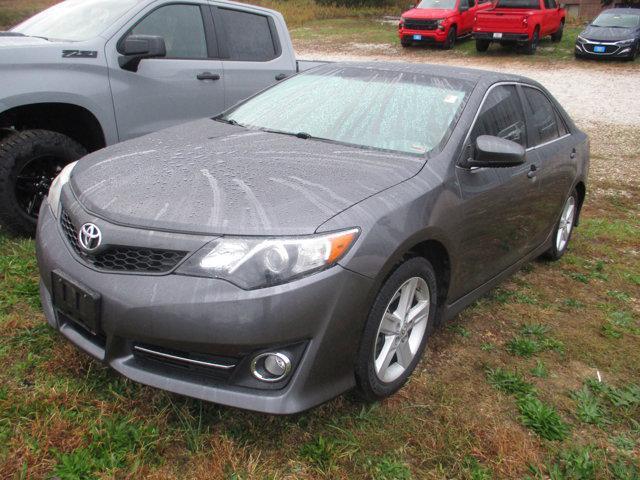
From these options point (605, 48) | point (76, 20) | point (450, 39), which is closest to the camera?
point (76, 20)

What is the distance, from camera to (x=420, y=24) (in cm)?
2033

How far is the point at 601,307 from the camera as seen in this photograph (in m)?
4.05

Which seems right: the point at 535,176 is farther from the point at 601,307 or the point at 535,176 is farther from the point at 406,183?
the point at 406,183

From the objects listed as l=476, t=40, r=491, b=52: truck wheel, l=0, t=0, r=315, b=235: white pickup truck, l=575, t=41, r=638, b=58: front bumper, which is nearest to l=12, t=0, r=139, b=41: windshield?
l=0, t=0, r=315, b=235: white pickup truck

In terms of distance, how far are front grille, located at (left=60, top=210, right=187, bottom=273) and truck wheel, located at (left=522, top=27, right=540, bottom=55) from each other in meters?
19.3

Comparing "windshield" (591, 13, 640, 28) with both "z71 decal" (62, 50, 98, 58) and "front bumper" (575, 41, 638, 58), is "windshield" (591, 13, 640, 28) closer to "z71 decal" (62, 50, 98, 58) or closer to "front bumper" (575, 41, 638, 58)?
"front bumper" (575, 41, 638, 58)

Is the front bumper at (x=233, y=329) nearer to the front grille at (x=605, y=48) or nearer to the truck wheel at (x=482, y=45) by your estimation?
the front grille at (x=605, y=48)

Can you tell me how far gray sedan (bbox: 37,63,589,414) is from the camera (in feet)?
7.10

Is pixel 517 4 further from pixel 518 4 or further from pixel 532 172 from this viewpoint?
pixel 532 172

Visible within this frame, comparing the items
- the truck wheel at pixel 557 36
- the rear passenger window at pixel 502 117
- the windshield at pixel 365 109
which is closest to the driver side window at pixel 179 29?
the windshield at pixel 365 109

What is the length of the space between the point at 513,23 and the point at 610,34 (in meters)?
2.89

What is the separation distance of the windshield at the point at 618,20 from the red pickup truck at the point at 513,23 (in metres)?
1.70

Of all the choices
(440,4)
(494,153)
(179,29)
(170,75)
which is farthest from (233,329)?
(440,4)

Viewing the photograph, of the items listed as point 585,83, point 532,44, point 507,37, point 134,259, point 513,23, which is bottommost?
point 585,83
